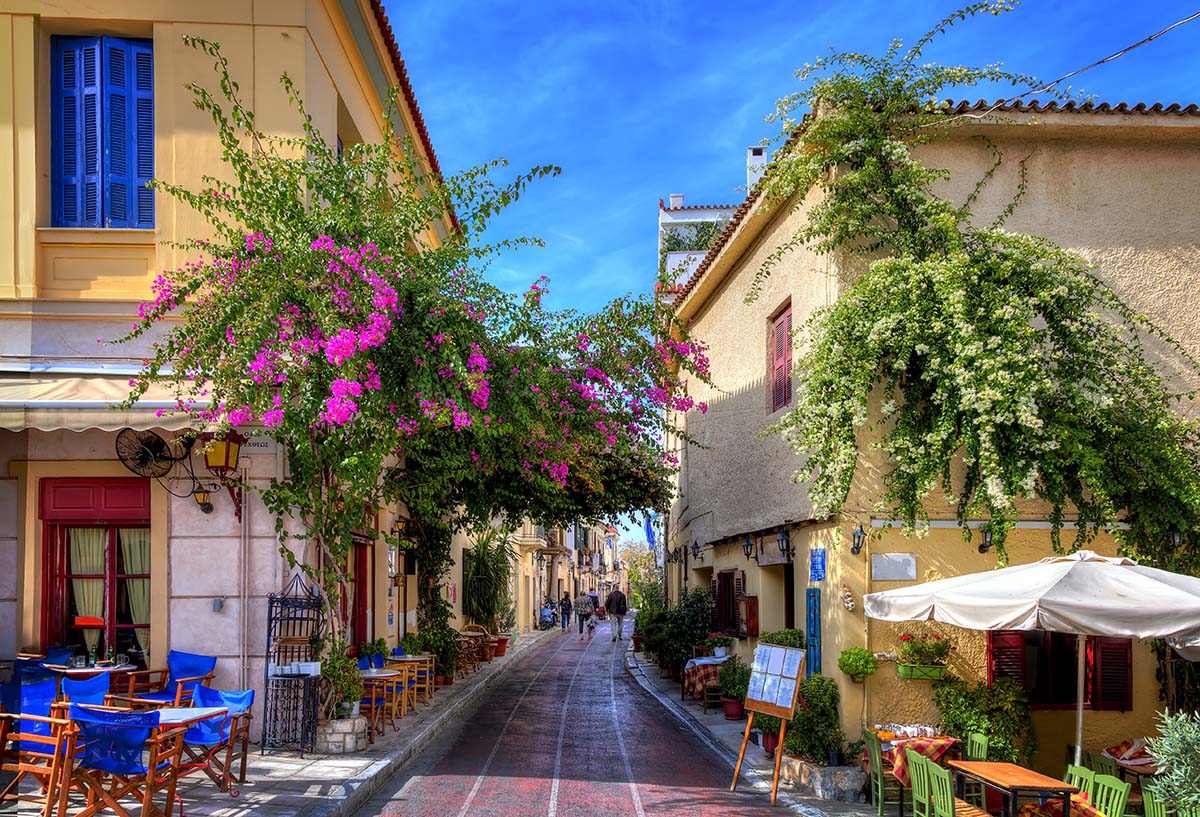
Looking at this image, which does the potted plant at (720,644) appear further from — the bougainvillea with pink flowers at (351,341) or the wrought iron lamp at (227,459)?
the wrought iron lamp at (227,459)

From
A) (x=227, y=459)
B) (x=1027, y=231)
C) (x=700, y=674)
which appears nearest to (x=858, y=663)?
(x=1027, y=231)

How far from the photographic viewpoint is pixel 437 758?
11289 millimetres

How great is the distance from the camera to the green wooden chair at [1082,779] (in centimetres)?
702

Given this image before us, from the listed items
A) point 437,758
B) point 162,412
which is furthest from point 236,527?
point 437,758

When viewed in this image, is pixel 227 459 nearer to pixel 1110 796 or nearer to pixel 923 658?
pixel 923 658

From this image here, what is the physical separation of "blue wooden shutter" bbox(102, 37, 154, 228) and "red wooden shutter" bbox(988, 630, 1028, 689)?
10569 millimetres

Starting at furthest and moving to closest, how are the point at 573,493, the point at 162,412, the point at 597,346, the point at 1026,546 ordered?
the point at 573,493, the point at 597,346, the point at 1026,546, the point at 162,412

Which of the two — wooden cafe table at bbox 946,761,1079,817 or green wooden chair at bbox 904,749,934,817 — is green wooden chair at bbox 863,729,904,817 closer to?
wooden cafe table at bbox 946,761,1079,817

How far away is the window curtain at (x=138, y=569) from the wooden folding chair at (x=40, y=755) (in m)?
2.59

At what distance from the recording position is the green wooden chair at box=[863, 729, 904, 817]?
29.2ft

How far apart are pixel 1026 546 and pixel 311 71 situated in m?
9.94

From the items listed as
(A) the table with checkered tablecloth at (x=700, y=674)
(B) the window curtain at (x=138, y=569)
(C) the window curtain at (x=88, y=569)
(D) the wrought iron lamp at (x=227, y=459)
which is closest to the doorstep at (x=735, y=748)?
(A) the table with checkered tablecloth at (x=700, y=674)

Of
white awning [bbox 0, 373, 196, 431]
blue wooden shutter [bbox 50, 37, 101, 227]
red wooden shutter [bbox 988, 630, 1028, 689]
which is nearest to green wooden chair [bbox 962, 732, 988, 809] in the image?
red wooden shutter [bbox 988, 630, 1028, 689]

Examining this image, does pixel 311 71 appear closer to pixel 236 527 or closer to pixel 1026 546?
pixel 236 527
